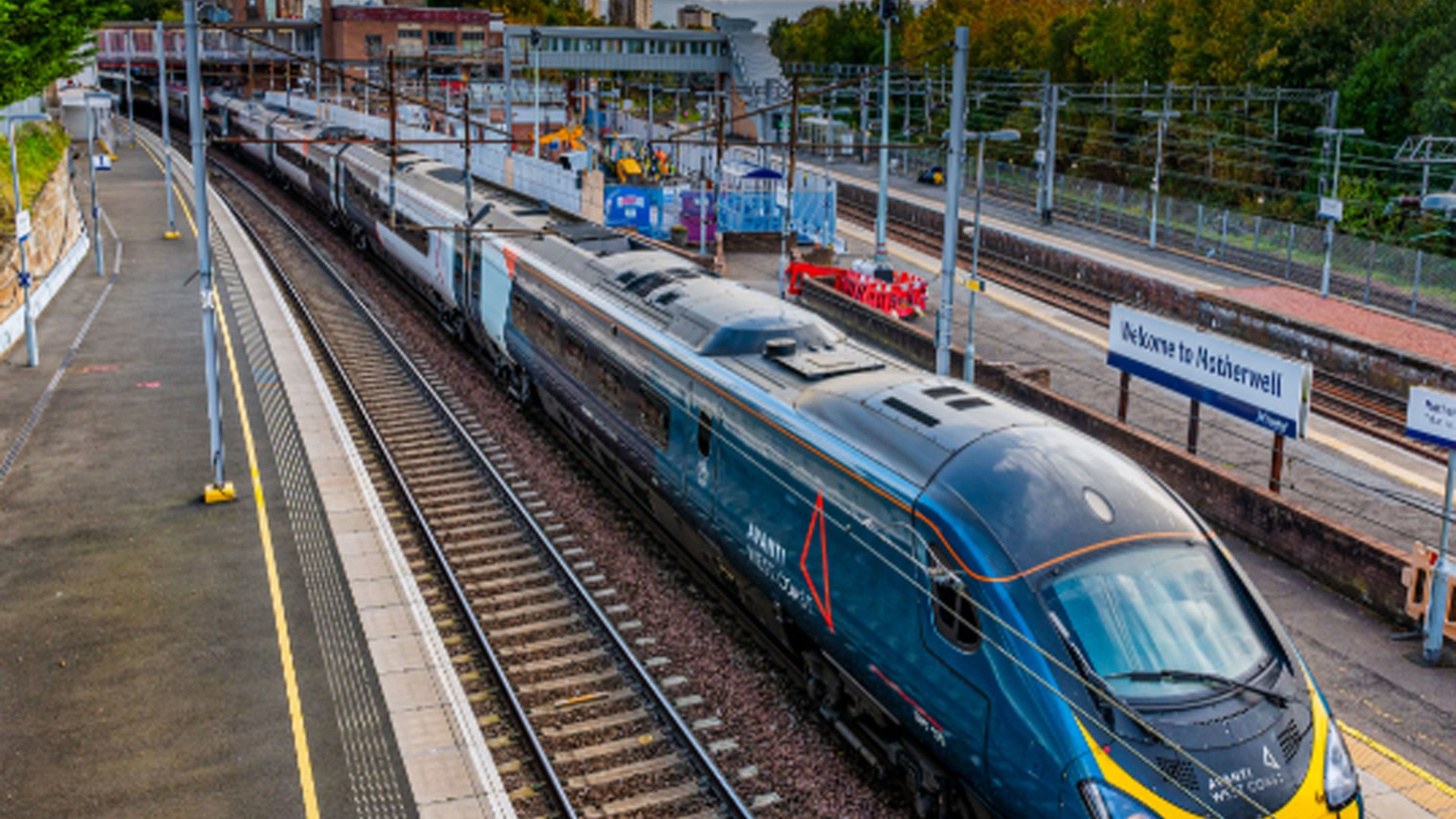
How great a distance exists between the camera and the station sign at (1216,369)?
54.6 ft

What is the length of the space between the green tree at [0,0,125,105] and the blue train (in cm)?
1954

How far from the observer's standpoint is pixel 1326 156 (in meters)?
45.2

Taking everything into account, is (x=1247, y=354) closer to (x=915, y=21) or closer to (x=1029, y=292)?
(x=1029, y=292)

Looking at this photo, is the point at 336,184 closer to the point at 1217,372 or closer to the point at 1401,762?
the point at 1217,372

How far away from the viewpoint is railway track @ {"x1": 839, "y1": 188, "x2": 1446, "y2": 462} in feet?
79.6

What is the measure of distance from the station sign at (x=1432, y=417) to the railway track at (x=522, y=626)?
9213 mm

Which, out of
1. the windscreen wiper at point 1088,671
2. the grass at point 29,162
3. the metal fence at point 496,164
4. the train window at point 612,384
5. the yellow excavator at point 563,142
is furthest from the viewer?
the yellow excavator at point 563,142

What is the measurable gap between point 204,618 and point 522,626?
11.5 ft

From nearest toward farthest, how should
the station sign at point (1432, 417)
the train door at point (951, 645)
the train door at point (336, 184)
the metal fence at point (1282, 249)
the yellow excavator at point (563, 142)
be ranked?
the train door at point (951, 645) → the station sign at point (1432, 417) → the metal fence at point (1282, 249) → the train door at point (336, 184) → the yellow excavator at point (563, 142)

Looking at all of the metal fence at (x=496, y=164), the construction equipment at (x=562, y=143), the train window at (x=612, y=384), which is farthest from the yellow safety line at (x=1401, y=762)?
the construction equipment at (x=562, y=143)

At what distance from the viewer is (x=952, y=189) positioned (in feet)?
59.2

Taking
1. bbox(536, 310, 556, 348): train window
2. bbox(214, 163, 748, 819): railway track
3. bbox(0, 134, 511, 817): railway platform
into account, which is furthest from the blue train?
bbox(536, 310, 556, 348): train window

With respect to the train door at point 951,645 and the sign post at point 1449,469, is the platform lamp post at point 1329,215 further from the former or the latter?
the train door at point 951,645

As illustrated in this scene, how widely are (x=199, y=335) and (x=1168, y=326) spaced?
1969cm
